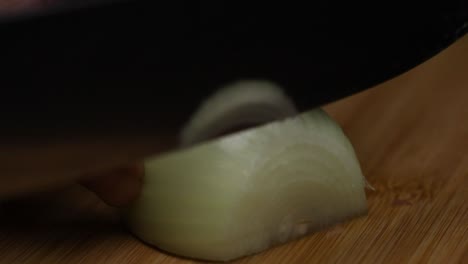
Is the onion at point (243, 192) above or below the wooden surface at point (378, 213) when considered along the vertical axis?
above

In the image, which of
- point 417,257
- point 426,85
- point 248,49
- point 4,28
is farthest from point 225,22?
point 426,85

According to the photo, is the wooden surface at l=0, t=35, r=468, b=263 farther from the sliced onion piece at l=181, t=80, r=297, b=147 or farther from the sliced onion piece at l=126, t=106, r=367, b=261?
the sliced onion piece at l=181, t=80, r=297, b=147

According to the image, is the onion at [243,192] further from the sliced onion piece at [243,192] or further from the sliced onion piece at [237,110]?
the sliced onion piece at [237,110]

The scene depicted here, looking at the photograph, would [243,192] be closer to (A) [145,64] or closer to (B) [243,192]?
(B) [243,192]

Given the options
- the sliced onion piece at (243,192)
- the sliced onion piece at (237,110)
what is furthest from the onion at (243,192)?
the sliced onion piece at (237,110)

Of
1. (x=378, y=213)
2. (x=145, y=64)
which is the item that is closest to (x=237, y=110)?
(x=145, y=64)

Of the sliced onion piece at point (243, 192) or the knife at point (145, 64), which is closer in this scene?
the knife at point (145, 64)
